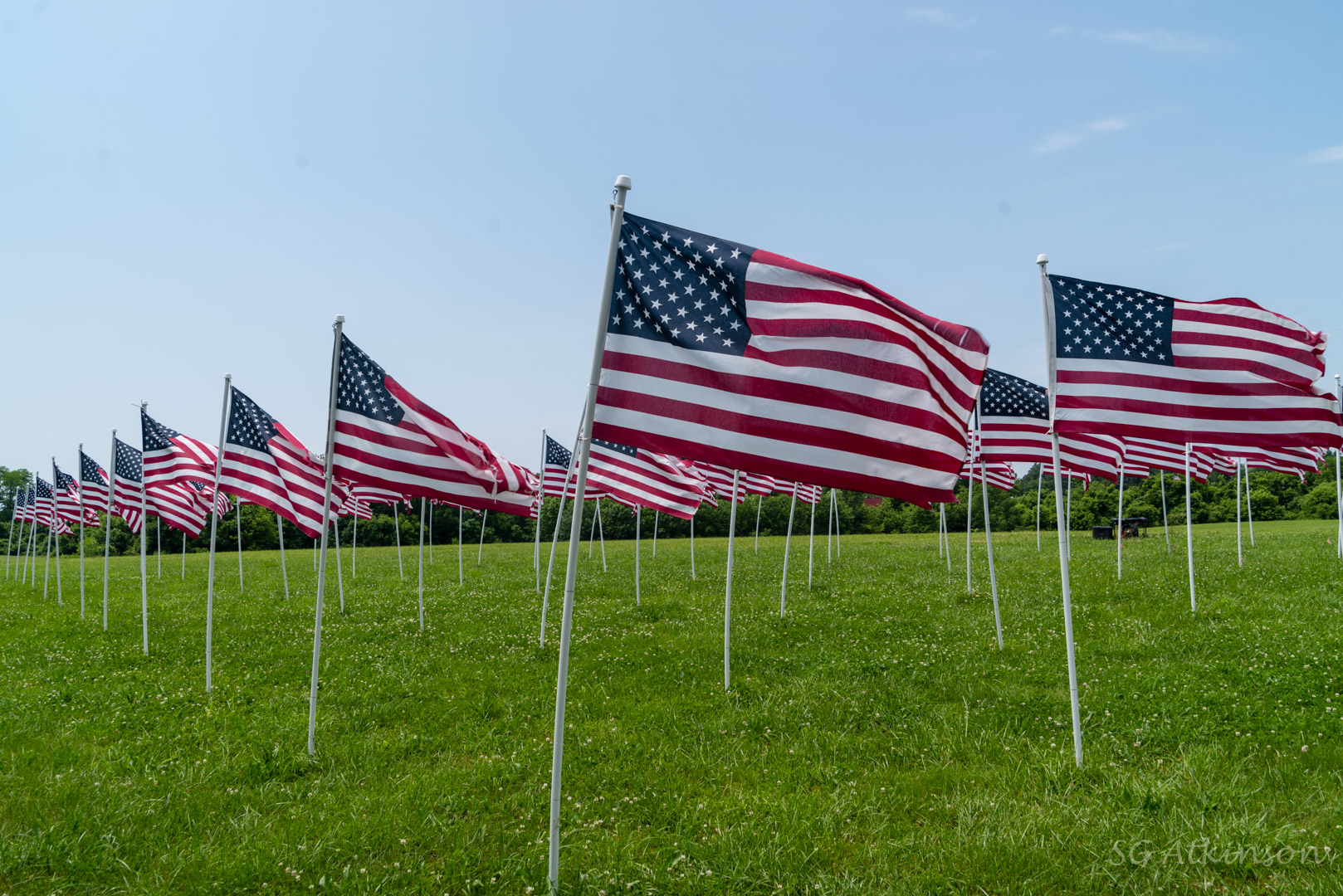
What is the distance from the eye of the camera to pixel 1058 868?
504 cm

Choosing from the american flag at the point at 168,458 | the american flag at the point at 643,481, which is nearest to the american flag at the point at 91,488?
the american flag at the point at 168,458

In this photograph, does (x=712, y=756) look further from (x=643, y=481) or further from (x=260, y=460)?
(x=260, y=460)

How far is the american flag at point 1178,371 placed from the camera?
6.86 m

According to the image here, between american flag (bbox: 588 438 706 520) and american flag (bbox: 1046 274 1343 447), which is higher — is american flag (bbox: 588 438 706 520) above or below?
below

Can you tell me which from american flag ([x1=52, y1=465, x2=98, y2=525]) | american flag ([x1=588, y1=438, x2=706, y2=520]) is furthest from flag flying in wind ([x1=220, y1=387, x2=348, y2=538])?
american flag ([x1=52, y1=465, x2=98, y2=525])

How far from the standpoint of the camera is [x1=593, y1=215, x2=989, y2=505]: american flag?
17.0 feet

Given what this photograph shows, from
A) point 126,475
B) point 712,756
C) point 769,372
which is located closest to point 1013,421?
point 712,756

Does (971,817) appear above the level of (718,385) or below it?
below

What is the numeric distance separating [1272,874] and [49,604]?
2794 centimetres

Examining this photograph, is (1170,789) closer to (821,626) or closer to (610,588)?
(821,626)

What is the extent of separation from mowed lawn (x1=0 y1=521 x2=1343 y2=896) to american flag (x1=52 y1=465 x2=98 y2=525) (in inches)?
410

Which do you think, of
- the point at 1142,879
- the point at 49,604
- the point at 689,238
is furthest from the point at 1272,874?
the point at 49,604

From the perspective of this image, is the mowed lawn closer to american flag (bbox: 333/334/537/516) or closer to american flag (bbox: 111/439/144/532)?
american flag (bbox: 333/334/537/516)

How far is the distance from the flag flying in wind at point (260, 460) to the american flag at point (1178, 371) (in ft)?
32.5
